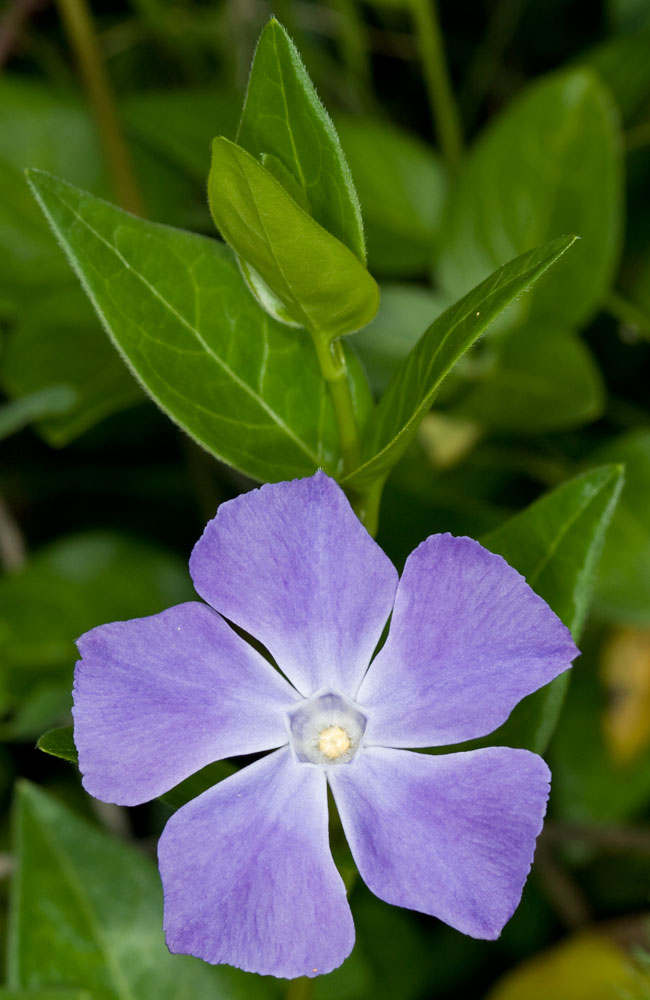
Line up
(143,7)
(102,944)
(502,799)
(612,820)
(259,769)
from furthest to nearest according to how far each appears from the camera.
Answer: (143,7) → (612,820) → (102,944) → (259,769) → (502,799)

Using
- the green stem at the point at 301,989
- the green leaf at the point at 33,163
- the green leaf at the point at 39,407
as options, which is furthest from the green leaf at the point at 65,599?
the green stem at the point at 301,989

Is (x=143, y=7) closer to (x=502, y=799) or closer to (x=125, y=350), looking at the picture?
(x=125, y=350)

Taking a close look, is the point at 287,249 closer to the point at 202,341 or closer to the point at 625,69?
the point at 202,341

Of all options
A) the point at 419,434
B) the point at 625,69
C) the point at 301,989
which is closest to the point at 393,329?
the point at 419,434

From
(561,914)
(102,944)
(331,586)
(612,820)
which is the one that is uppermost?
(331,586)

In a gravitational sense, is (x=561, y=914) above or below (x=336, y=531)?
below

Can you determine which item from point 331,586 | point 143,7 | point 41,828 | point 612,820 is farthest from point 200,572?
point 143,7

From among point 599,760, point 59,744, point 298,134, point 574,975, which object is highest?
point 298,134
